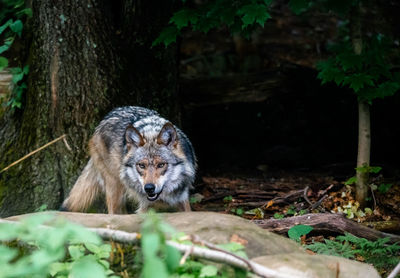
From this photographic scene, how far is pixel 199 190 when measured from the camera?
7.38 m

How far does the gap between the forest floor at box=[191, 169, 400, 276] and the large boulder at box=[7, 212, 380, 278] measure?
5.59 ft

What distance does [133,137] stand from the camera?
5.55m

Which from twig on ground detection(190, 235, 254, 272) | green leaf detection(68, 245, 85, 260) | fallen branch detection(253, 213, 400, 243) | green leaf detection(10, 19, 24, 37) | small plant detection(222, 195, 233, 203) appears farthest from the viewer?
small plant detection(222, 195, 233, 203)

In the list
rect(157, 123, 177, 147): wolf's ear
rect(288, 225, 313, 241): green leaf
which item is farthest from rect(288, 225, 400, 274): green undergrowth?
rect(157, 123, 177, 147): wolf's ear

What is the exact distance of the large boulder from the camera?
2965mm

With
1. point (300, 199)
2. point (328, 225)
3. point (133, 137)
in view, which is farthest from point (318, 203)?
point (133, 137)

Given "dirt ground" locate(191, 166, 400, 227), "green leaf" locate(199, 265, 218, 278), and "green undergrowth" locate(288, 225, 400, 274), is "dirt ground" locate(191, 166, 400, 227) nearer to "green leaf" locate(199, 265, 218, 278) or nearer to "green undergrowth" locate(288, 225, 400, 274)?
"green undergrowth" locate(288, 225, 400, 274)

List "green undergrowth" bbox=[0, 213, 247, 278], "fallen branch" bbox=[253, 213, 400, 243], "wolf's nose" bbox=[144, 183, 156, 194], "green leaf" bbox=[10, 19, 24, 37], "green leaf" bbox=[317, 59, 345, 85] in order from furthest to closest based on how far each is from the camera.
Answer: "green leaf" bbox=[10, 19, 24, 37]
"green leaf" bbox=[317, 59, 345, 85]
"wolf's nose" bbox=[144, 183, 156, 194]
"fallen branch" bbox=[253, 213, 400, 243]
"green undergrowth" bbox=[0, 213, 247, 278]

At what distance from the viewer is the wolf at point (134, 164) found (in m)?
5.50

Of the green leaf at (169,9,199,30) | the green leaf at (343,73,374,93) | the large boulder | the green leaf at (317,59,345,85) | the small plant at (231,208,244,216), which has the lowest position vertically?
the small plant at (231,208,244,216)

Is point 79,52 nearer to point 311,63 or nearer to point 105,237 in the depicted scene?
point 105,237

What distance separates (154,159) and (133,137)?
1.25 feet

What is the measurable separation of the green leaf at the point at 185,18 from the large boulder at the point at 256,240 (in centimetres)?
261

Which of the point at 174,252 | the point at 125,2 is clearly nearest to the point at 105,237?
the point at 174,252
